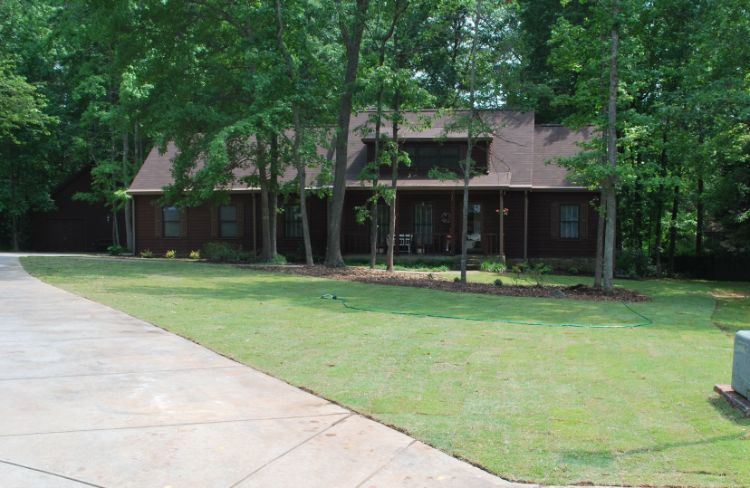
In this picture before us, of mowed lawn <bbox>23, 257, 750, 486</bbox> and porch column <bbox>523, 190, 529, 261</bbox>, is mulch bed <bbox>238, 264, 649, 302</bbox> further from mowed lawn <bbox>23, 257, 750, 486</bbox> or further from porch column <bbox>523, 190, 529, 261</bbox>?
porch column <bbox>523, 190, 529, 261</bbox>

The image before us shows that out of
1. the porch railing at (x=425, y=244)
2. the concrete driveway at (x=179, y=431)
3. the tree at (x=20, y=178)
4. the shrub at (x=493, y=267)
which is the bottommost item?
the shrub at (x=493, y=267)

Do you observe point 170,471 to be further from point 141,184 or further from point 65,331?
point 141,184

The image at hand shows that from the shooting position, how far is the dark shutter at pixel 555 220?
2680cm

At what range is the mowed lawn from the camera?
14.8ft

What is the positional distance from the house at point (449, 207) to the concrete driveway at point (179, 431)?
19392 mm

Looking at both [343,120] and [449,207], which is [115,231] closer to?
[343,120]

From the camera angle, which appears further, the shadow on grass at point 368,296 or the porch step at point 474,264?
the porch step at point 474,264

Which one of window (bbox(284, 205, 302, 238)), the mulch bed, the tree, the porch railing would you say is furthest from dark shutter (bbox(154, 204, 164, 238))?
the tree

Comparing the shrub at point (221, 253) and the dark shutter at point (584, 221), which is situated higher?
the dark shutter at point (584, 221)

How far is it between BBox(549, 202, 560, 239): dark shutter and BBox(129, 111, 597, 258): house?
1.6 inches

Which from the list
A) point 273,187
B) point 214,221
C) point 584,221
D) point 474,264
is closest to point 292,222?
point 214,221

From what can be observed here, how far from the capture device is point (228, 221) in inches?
1146

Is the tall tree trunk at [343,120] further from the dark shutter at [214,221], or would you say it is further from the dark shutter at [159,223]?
the dark shutter at [159,223]

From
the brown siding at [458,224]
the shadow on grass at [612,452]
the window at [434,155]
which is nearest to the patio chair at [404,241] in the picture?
the brown siding at [458,224]
